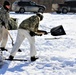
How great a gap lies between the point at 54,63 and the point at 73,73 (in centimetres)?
108

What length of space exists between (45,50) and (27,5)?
24.7m

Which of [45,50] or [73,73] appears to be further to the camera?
[45,50]

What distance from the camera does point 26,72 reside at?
7852 millimetres

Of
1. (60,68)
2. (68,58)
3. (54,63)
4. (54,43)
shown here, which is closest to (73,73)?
(60,68)

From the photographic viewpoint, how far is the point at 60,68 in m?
8.27

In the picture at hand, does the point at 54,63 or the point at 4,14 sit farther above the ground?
the point at 4,14

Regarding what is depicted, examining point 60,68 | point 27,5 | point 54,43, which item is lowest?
point 27,5

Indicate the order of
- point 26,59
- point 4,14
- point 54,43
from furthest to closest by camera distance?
point 54,43 → point 4,14 → point 26,59

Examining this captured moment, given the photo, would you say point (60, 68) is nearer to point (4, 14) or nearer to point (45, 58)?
point (45, 58)

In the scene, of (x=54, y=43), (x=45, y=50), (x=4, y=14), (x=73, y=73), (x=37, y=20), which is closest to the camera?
(x=73, y=73)

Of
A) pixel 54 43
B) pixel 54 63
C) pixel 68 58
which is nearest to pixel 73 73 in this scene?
pixel 54 63

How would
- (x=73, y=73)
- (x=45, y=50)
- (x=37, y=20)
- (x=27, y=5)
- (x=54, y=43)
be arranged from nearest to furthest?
(x=73, y=73), (x=37, y=20), (x=45, y=50), (x=54, y=43), (x=27, y=5)

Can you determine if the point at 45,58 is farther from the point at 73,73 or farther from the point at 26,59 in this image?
the point at 73,73

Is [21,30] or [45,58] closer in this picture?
[21,30]
